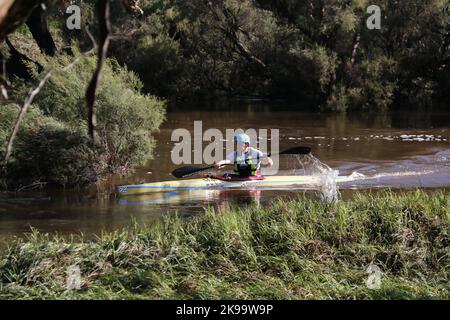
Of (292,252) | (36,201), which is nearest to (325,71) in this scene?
(36,201)

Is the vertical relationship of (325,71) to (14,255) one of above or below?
above

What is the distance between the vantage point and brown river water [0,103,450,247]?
12.2 metres

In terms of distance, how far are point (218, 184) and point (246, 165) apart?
0.81 m

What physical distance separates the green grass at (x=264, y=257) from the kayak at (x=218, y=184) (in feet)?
17.1

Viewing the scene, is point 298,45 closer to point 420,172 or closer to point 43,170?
point 420,172

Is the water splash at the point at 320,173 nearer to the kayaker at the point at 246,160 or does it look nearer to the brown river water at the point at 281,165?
the brown river water at the point at 281,165

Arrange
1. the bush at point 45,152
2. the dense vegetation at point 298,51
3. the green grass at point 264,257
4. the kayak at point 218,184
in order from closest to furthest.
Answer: the green grass at point 264,257
the kayak at point 218,184
the bush at point 45,152
the dense vegetation at point 298,51

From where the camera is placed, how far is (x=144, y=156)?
615 inches

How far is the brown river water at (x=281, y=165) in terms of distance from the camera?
12.2 metres

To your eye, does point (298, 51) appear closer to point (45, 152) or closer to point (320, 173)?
point (320, 173)

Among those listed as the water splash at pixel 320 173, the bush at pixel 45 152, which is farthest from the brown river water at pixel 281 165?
the bush at pixel 45 152

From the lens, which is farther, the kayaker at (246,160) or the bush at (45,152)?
the kayaker at (246,160)
